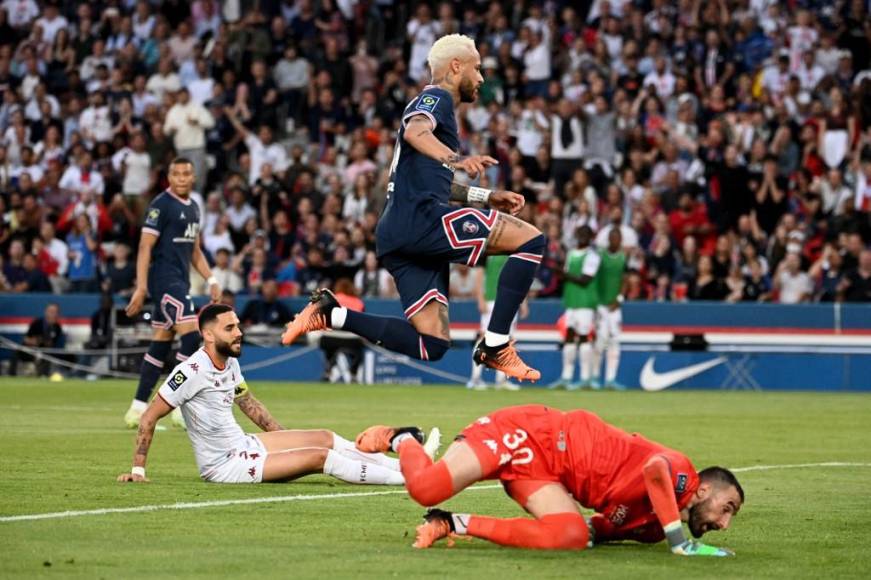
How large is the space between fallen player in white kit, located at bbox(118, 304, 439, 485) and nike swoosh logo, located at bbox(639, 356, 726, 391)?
16041 mm

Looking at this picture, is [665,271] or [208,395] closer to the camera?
[208,395]

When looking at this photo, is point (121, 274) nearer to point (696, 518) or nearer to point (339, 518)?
point (339, 518)

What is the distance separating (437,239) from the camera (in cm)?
1062

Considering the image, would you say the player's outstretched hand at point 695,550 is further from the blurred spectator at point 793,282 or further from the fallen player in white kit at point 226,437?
the blurred spectator at point 793,282

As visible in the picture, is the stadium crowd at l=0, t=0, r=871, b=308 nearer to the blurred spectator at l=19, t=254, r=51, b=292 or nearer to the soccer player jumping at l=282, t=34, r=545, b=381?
the blurred spectator at l=19, t=254, r=51, b=292

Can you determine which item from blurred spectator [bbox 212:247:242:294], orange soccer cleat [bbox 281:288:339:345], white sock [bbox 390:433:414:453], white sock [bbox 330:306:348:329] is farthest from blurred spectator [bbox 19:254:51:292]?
white sock [bbox 390:433:414:453]

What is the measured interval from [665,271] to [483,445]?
1967 cm

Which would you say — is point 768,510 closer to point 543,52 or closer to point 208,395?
point 208,395

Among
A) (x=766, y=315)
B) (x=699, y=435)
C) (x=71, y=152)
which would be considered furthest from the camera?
(x=71, y=152)

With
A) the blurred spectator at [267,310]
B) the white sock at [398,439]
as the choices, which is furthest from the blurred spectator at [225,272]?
the white sock at [398,439]

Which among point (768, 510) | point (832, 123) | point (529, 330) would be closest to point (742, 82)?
point (832, 123)

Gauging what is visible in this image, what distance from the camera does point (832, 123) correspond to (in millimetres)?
27891

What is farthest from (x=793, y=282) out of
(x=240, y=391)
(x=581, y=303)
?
(x=240, y=391)

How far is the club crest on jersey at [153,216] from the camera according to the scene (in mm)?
16672
